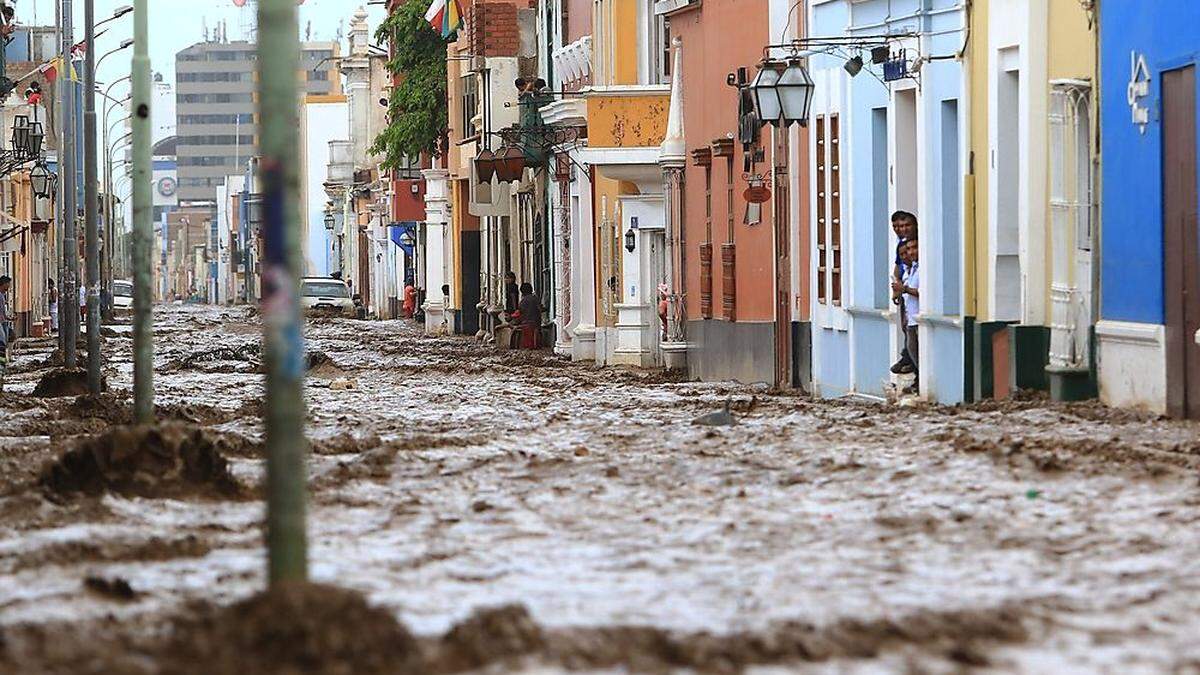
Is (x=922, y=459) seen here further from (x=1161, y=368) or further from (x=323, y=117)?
(x=323, y=117)

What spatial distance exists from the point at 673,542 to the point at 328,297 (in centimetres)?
7130

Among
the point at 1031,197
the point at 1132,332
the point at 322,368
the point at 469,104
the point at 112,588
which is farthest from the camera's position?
the point at 469,104

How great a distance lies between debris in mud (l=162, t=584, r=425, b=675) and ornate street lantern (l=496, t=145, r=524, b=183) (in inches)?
1560

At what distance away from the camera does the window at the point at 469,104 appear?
181 ft

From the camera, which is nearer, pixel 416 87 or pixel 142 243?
pixel 142 243

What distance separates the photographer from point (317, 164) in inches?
5709

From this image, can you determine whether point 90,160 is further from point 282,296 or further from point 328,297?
point 328,297

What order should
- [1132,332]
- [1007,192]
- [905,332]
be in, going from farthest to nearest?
[905,332] < [1007,192] < [1132,332]

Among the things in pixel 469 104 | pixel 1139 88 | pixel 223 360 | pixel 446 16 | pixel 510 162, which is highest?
pixel 446 16

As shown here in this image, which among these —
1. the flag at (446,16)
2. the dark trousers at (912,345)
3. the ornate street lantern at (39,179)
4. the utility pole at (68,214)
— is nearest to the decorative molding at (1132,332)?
the dark trousers at (912,345)

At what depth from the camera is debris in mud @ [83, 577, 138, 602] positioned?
9836 mm

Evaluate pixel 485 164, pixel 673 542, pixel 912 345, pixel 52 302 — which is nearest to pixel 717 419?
pixel 912 345

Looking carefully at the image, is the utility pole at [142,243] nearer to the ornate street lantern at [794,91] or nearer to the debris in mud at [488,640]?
the ornate street lantern at [794,91]

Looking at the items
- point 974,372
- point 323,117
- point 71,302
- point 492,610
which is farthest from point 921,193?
point 323,117
